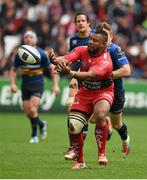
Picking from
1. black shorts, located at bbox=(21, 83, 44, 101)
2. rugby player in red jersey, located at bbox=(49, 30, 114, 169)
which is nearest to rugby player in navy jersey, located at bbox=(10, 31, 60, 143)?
black shorts, located at bbox=(21, 83, 44, 101)

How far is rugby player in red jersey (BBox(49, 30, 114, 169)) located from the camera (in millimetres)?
11586

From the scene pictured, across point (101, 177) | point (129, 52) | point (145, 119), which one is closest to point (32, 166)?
point (101, 177)

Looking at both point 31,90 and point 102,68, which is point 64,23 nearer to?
point 31,90

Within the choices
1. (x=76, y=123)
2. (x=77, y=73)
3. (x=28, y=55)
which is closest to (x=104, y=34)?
(x=77, y=73)

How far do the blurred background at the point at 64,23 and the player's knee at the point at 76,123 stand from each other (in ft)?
48.2

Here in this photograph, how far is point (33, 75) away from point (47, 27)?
31.0 ft

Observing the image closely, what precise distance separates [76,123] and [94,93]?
Result: 0.61 metres

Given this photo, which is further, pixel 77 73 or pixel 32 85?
pixel 32 85

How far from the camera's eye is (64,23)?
2741 centimetres

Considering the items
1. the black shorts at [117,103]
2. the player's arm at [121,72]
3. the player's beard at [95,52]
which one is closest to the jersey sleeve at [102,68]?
the player's beard at [95,52]

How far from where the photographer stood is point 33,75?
58.6 feet

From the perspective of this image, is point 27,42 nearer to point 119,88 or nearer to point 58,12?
point 119,88

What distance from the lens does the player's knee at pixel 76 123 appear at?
1155cm

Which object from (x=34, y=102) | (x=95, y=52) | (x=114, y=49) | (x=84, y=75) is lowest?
(x=34, y=102)
